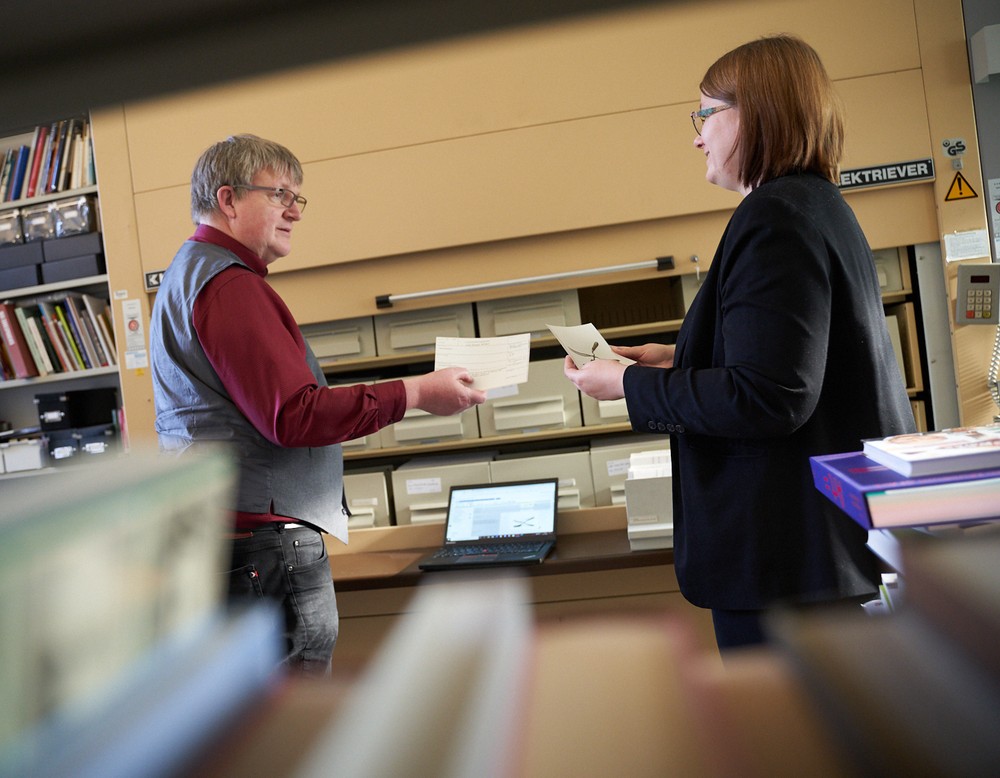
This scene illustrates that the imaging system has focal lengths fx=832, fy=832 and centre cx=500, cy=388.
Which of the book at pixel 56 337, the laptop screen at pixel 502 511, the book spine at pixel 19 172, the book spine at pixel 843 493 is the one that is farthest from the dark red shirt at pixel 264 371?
the book spine at pixel 19 172

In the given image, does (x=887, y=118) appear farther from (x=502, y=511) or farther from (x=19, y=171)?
(x=19, y=171)

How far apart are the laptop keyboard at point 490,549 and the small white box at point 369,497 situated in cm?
35

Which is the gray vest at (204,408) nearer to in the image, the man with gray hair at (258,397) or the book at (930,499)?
the man with gray hair at (258,397)

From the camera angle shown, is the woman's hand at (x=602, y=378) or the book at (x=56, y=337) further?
the book at (x=56, y=337)

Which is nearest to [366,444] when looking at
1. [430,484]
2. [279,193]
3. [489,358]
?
[430,484]

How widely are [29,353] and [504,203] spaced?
220 cm

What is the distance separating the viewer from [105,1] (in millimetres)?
245

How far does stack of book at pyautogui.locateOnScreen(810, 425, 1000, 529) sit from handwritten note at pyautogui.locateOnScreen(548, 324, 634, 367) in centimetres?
63

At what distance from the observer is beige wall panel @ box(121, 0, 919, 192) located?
2598mm

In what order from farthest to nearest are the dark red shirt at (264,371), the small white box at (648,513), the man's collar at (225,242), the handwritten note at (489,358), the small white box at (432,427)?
the small white box at (432,427) < the small white box at (648,513) < the handwritten note at (489,358) < the man's collar at (225,242) < the dark red shirt at (264,371)

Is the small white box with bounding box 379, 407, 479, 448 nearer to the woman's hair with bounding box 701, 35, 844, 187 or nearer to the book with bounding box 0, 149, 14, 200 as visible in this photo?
the woman's hair with bounding box 701, 35, 844, 187

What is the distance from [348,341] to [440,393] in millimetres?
1393

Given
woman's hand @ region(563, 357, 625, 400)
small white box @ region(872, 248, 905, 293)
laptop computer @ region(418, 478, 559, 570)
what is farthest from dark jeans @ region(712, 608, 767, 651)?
small white box @ region(872, 248, 905, 293)

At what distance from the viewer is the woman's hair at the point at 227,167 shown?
160cm
